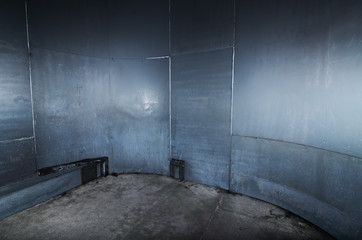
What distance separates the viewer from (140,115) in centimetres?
483

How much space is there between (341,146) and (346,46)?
128 centimetres

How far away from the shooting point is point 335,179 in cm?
266

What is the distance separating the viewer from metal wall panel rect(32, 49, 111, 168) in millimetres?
3725

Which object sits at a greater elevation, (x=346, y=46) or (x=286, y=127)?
(x=346, y=46)

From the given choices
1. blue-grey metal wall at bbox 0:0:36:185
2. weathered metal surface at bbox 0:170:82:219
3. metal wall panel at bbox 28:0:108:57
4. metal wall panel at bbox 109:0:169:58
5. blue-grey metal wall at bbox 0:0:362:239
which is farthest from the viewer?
metal wall panel at bbox 109:0:169:58

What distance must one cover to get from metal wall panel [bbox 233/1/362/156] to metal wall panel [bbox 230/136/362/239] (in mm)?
181

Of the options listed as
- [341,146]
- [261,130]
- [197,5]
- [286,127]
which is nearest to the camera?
[341,146]

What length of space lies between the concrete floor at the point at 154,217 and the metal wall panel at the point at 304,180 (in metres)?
0.19

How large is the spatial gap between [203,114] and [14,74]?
3.46 meters

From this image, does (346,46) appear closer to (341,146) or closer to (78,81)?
(341,146)

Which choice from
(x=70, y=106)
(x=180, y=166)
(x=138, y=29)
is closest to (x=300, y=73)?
(x=180, y=166)

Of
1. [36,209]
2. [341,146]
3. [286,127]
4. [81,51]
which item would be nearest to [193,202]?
[286,127]

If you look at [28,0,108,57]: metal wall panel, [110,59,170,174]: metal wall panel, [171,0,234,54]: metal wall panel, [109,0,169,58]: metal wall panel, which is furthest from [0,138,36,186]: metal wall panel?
[171,0,234,54]: metal wall panel

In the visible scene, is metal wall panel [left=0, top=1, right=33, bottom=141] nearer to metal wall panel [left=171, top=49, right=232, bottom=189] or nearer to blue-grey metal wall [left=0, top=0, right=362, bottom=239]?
blue-grey metal wall [left=0, top=0, right=362, bottom=239]
